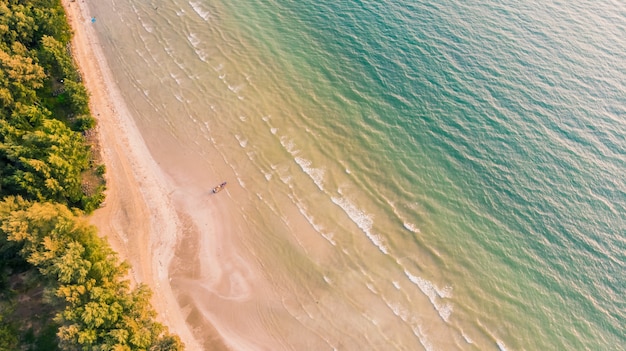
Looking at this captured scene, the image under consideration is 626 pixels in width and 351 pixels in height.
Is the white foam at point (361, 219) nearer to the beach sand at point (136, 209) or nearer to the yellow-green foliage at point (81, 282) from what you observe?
the beach sand at point (136, 209)

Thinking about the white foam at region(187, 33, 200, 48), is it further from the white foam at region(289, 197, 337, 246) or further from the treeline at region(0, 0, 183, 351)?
the white foam at region(289, 197, 337, 246)

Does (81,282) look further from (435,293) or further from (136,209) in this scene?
(435,293)

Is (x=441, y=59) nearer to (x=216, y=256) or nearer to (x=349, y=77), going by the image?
(x=349, y=77)

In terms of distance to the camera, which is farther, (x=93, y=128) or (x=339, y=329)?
(x=93, y=128)

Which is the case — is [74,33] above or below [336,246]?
above

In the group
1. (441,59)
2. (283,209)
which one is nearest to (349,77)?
(441,59)

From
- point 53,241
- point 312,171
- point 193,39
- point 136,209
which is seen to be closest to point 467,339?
point 312,171
